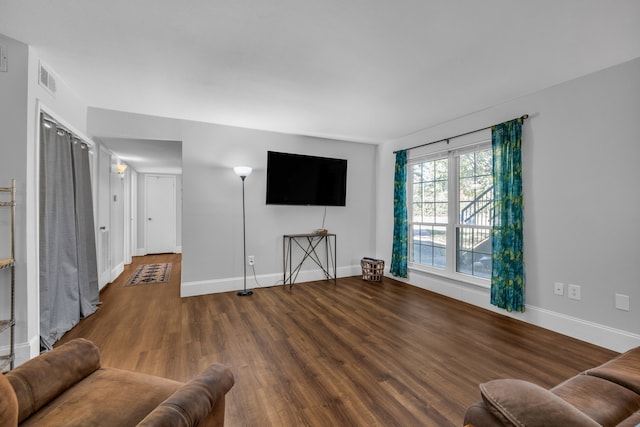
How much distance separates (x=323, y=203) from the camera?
15.7ft

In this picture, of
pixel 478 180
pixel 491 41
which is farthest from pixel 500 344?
pixel 491 41

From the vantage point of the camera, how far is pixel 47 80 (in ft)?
8.14

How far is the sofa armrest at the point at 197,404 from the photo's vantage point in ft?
2.82

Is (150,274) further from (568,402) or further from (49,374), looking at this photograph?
(568,402)

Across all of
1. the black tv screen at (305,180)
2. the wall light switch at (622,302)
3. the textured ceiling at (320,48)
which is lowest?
the wall light switch at (622,302)

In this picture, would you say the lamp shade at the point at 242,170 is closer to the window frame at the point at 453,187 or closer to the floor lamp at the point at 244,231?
the floor lamp at the point at 244,231

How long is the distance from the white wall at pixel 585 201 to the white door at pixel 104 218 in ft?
17.6

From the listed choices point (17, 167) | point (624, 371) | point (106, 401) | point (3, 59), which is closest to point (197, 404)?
point (106, 401)

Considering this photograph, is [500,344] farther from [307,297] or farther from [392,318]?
[307,297]

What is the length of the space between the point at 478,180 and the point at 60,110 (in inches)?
184

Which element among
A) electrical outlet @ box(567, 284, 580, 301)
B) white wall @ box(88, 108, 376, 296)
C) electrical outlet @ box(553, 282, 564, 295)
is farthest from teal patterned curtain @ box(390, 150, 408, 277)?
electrical outlet @ box(567, 284, 580, 301)

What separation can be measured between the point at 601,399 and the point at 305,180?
13.2 feet

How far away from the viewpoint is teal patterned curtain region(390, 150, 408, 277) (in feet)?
15.4

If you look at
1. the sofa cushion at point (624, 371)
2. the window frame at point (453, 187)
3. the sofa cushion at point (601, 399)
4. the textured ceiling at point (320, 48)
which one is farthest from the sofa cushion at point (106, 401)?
the window frame at point (453, 187)
